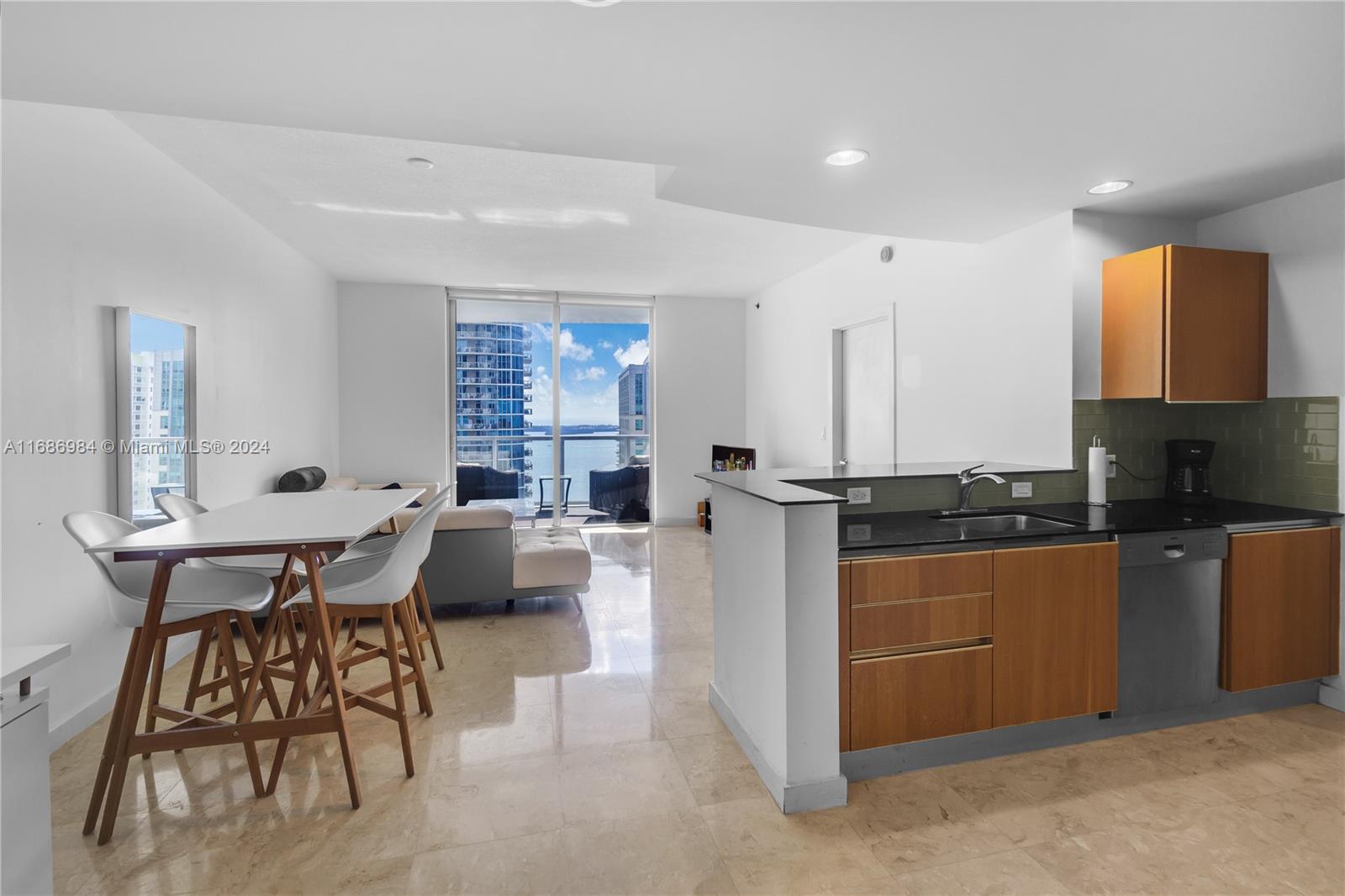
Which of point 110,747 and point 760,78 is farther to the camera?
point 110,747

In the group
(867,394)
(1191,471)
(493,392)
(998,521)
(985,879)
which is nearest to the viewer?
(985,879)

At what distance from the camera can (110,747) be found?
6.86 ft

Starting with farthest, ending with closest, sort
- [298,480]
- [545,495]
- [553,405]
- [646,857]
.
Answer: [545,495], [553,405], [298,480], [646,857]

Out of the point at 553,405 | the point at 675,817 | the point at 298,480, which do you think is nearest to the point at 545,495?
the point at 553,405

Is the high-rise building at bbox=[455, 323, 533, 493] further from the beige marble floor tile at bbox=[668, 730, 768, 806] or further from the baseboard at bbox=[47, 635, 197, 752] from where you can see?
the beige marble floor tile at bbox=[668, 730, 768, 806]

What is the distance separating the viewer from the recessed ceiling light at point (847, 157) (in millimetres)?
2449

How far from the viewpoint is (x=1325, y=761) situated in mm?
2377

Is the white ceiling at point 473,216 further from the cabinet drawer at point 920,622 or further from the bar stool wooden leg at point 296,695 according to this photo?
the cabinet drawer at point 920,622

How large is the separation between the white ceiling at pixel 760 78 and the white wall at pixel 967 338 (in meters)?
0.86

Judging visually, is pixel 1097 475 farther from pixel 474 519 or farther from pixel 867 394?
pixel 474 519

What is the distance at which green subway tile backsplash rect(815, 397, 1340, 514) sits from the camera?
2916mm

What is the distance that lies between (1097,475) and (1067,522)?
0.52 meters

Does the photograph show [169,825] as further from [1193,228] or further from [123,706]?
[1193,228]

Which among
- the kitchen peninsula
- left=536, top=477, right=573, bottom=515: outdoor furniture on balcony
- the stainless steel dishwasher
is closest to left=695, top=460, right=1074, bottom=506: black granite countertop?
the kitchen peninsula
